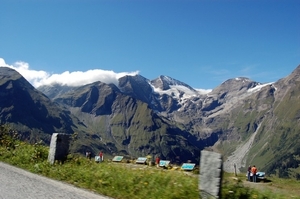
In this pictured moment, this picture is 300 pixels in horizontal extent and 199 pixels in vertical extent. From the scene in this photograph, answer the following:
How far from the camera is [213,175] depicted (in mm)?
8469

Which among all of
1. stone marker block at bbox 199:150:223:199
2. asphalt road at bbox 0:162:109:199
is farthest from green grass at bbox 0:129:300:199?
asphalt road at bbox 0:162:109:199

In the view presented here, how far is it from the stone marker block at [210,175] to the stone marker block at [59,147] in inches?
325

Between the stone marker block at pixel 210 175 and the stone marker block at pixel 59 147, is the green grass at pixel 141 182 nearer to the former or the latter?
the stone marker block at pixel 59 147

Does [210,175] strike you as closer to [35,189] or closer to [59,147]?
[35,189]

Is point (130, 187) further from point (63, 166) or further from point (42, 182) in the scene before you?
point (63, 166)

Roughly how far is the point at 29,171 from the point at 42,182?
3.06m

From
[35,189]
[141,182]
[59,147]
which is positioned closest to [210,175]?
[141,182]

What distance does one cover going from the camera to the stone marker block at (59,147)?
14734 mm

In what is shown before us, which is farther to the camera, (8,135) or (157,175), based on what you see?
(8,135)

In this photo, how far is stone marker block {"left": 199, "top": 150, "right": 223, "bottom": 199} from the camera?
838 cm

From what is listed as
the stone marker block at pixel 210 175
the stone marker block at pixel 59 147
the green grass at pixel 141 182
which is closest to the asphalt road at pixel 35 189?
the green grass at pixel 141 182

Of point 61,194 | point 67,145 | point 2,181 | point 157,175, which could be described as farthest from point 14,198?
point 67,145

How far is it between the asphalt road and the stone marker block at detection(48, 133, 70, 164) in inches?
104

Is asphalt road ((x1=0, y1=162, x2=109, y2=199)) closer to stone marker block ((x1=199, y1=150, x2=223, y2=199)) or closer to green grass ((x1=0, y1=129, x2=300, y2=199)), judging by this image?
green grass ((x1=0, y1=129, x2=300, y2=199))
